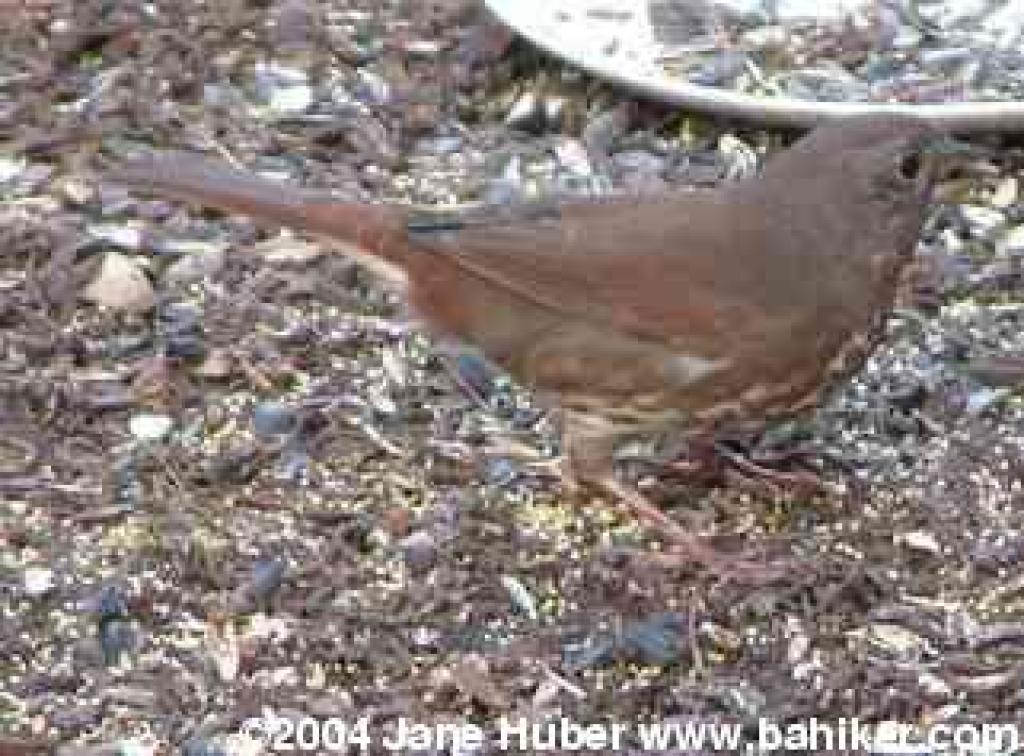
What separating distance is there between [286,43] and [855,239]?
6.03 ft

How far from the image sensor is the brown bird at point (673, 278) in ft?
15.4

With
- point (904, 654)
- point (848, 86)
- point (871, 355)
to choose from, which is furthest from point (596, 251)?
point (848, 86)

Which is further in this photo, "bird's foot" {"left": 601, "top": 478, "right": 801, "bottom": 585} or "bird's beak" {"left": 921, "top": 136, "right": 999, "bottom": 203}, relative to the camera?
"bird's beak" {"left": 921, "top": 136, "right": 999, "bottom": 203}

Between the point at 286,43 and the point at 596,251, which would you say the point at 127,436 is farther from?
the point at 286,43

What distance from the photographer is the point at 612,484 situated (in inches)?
190

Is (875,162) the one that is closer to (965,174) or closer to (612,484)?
(612,484)

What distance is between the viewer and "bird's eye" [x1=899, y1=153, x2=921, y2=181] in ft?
15.8

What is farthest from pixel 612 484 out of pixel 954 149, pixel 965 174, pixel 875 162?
pixel 965 174

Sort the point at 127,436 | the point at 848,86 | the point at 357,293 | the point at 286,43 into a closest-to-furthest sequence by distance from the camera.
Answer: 1. the point at 127,436
2. the point at 357,293
3. the point at 848,86
4. the point at 286,43

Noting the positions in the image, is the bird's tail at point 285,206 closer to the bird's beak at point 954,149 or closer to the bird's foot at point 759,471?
the bird's foot at point 759,471

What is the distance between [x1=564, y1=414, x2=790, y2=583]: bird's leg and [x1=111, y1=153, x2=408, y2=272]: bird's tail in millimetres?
434

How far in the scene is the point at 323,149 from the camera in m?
5.85

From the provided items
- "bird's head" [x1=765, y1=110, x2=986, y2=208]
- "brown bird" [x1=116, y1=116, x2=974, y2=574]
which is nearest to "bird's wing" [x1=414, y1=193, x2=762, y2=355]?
"brown bird" [x1=116, y1=116, x2=974, y2=574]

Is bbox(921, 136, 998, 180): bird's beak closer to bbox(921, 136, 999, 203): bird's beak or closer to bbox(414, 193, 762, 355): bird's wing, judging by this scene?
bbox(921, 136, 999, 203): bird's beak
